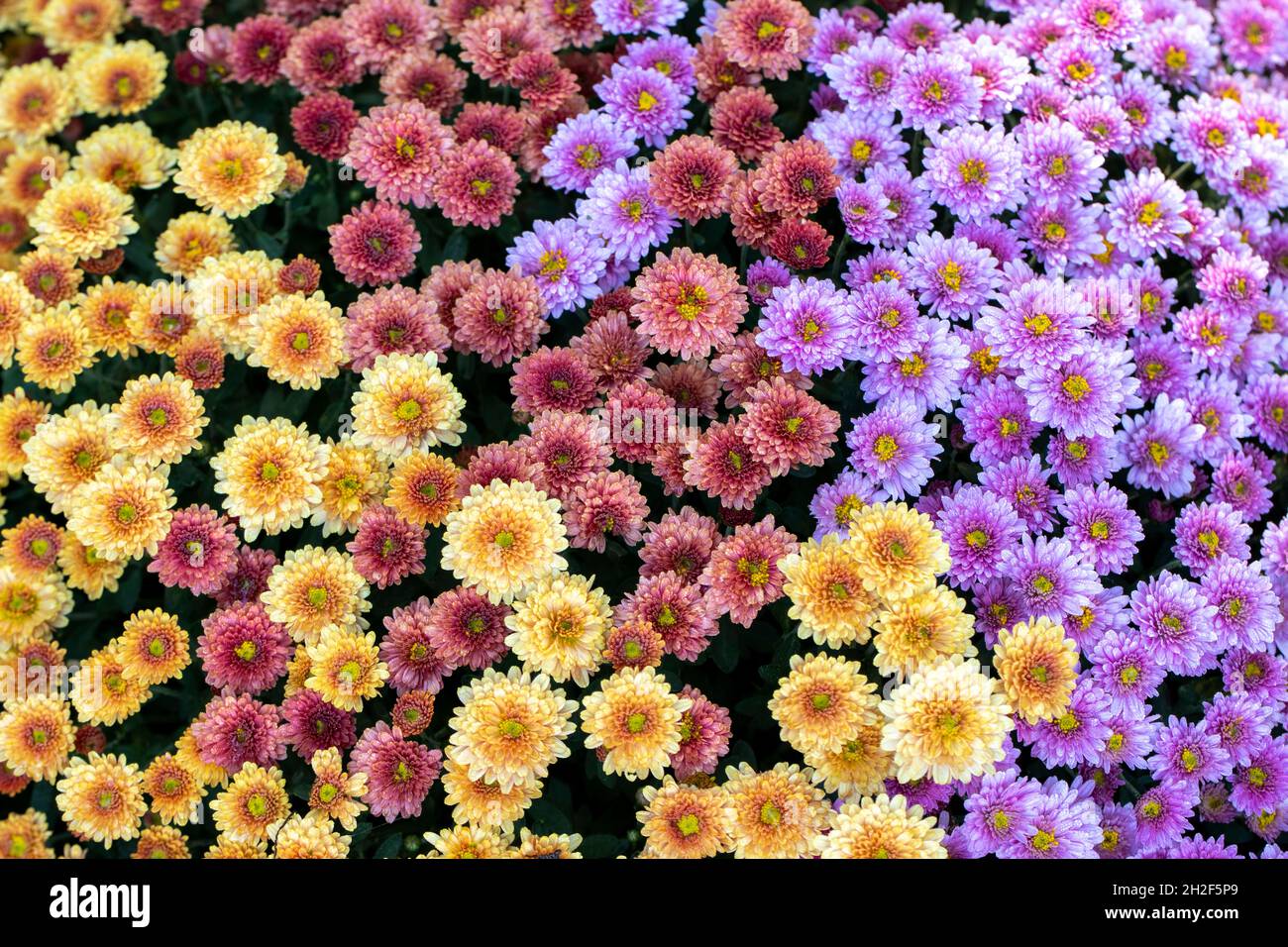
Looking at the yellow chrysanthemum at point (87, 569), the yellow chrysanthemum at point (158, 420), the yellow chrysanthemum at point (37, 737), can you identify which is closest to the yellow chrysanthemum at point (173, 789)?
the yellow chrysanthemum at point (37, 737)

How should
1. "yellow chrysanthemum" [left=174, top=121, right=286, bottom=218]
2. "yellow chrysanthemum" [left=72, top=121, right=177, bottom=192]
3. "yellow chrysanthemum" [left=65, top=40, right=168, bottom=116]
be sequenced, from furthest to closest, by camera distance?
"yellow chrysanthemum" [left=65, top=40, right=168, bottom=116]
"yellow chrysanthemum" [left=72, top=121, right=177, bottom=192]
"yellow chrysanthemum" [left=174, top=121, right=286, bottom=218]

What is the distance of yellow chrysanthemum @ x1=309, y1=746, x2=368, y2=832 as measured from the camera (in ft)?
8.08

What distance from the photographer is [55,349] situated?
9.87 ft

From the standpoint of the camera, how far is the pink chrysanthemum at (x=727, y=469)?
2.57 meters

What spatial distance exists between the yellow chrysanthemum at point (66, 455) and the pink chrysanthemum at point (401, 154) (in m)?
0.96

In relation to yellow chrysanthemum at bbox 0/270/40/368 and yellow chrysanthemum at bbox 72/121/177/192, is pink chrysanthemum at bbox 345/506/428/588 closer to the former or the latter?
yellow chrysanthemum at bbox 0/270/40/368

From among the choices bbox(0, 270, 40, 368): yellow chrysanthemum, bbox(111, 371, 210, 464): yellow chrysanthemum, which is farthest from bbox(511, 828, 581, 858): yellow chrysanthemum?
bbox(0, 270, 40, 368): yellow chrysanthemum

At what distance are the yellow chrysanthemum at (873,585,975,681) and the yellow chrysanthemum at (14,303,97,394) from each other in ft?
7.39

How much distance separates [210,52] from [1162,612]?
3287 mm

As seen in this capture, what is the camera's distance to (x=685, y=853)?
2.35m

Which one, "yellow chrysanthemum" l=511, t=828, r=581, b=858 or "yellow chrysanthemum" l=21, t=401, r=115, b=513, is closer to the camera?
"yellow chrysanthemum" l=511, t=828, r=581, b=858

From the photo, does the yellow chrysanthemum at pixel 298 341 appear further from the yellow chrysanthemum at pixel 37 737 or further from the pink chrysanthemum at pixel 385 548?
the yellow chrysanthemum at pixel 37 737

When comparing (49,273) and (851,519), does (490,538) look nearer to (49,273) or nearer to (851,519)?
(851,519)
